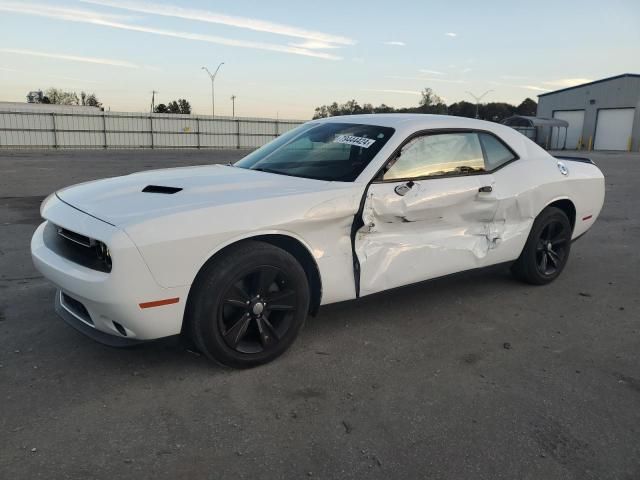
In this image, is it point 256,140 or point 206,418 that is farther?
point 256,140

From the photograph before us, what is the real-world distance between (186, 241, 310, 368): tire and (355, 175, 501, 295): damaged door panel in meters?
0.54

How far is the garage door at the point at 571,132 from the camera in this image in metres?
46.7

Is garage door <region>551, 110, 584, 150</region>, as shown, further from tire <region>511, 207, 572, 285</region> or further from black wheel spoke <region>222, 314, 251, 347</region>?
black wheel spoke <region>222, 314, 251, 347</region>

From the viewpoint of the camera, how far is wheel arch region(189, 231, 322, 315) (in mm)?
2920

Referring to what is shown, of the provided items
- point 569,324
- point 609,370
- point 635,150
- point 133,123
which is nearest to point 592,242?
point 569,324

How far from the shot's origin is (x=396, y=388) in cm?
297

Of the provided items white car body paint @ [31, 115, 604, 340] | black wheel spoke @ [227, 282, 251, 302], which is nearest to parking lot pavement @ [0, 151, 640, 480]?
white car body paint @ [31, 115, 604, 340]

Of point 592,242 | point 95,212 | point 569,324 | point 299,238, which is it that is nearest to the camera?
point 95,212

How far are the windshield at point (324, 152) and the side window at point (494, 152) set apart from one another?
995 millimetres

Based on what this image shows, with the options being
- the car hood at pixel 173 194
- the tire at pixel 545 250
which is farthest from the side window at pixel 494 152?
the car hood at pixel 173 194

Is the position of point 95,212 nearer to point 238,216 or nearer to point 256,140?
point 238,216

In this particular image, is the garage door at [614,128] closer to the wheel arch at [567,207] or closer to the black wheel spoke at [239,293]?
the wheel arch at [567,207]

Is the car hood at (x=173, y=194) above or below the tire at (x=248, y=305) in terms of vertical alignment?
above

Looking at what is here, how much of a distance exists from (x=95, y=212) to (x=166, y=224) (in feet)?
1.62
